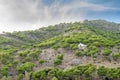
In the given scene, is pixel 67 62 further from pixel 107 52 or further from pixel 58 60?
pixel 107 52

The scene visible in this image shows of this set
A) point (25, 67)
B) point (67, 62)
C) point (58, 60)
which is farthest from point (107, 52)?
point (25, 67)

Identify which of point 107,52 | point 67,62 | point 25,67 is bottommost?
point 25,67

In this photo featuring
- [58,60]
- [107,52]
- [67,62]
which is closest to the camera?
[107,52]

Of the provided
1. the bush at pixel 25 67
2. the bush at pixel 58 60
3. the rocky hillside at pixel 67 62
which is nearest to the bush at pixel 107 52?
the rocky hillside at pixel 67 62

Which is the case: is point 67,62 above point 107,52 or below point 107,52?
below

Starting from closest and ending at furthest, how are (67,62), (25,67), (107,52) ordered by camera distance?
1. (25,67)
2. (107,52)
3. (67,62)

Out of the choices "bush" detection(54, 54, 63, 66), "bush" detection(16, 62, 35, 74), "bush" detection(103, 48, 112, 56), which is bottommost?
"bush" detection(16, 62, 35, 74)

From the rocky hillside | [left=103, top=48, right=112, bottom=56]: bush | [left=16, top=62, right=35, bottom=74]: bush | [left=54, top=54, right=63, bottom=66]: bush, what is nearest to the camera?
the rocky hillside

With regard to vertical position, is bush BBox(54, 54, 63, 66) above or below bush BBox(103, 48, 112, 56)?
below

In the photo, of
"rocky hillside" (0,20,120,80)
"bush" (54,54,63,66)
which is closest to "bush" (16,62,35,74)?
"rocky hillside" (0,20,120,80)

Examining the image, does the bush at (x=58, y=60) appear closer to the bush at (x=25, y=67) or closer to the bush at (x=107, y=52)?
the bush at (x=25, y=67)

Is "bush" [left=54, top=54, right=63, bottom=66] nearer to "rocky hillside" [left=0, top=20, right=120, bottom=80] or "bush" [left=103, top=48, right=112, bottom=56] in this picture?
"rocky hillside" [left=0, top=20, right=120, bottom=80]
